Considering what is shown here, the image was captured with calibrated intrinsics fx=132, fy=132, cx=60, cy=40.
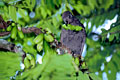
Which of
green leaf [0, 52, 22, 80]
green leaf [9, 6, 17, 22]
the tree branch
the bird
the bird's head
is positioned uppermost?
green leaf [9, 6, 17, 22]

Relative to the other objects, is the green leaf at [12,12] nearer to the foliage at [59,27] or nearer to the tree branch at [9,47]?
the foliage at [59,27]

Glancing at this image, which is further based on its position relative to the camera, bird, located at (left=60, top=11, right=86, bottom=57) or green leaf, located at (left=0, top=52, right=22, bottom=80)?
bird, located at (left=60, top=11, right=86, bottom=57)

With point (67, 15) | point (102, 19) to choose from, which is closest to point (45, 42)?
point (67, 15)

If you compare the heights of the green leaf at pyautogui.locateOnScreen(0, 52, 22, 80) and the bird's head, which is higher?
the bird's head

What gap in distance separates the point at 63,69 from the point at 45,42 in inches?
9.0

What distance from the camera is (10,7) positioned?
0.49 meters

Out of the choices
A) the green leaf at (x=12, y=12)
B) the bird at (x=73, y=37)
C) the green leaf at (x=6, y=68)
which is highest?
the green leaf at (x=12, y=12)

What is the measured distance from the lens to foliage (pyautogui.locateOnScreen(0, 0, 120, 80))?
0.29 meters

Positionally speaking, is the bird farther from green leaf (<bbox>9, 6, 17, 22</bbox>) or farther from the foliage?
green leaf (<bbox>9, 6, 17, 22</bbox>)

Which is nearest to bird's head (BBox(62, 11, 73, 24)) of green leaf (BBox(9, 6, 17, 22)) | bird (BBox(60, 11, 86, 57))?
bird (BBox(60, 11, 86, 57))

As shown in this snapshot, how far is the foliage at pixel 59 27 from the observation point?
0.29m

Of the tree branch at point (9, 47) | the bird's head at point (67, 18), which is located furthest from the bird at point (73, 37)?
the tree branch at point (9, 47)

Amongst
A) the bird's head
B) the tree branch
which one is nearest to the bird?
the bird's head

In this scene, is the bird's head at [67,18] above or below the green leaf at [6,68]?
above
